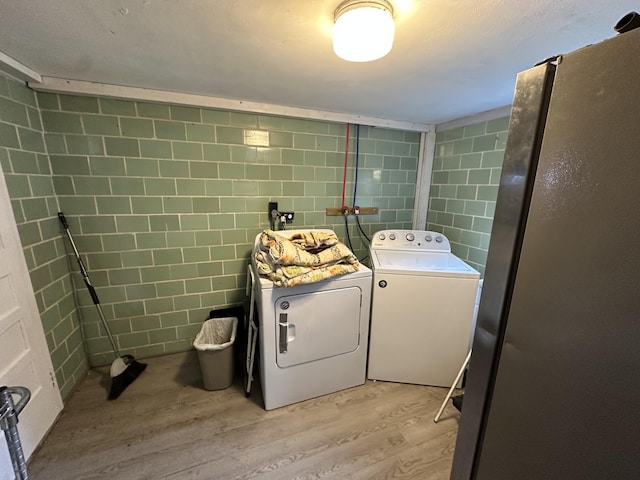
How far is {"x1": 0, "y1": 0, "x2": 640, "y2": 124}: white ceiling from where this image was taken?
0.93 m

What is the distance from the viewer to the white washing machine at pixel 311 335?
163 centimetres

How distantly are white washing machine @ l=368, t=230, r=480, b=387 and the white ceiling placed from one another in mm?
1195

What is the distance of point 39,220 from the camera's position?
1572 millimetres

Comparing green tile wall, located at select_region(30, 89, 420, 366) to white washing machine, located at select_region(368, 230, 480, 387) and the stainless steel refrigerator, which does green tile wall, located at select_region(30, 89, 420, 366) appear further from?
the stainless steel refrigerator

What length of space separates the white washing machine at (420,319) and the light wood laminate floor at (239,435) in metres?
0.16

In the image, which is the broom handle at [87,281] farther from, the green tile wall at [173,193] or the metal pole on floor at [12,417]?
the metal pole on floor at [12,417]

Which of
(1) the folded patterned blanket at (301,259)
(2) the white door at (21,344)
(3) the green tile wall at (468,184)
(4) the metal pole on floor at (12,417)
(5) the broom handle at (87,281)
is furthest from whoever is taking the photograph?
(3) the green tile wall at (468,184)

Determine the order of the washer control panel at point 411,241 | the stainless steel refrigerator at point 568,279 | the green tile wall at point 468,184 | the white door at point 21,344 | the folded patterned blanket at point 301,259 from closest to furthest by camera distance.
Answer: the stainless steel refrigerator at point 568,279 → the white door at point 21,344 → the folded patterned blanket at point 301,259 → the green tile wall at point 468,184 → the washer control panel at point 411,241

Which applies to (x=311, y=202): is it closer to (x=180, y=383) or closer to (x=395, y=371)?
(x=395, y=371)

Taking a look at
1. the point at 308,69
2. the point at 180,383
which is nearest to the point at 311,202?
the point at 308,69

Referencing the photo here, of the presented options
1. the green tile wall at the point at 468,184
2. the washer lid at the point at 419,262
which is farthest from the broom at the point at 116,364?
the green tile wall at the point at 468,184

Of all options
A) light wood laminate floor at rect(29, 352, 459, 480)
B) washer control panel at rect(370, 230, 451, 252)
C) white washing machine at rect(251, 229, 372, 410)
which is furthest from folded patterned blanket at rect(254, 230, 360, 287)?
light wood laminate floor at rect(29, 352, 459, 480)

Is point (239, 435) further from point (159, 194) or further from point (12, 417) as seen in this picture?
point (159, 194)

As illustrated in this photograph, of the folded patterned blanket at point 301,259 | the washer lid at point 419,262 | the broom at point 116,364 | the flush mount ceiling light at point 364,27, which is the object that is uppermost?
the flush mount ceiling light at point 364,27
